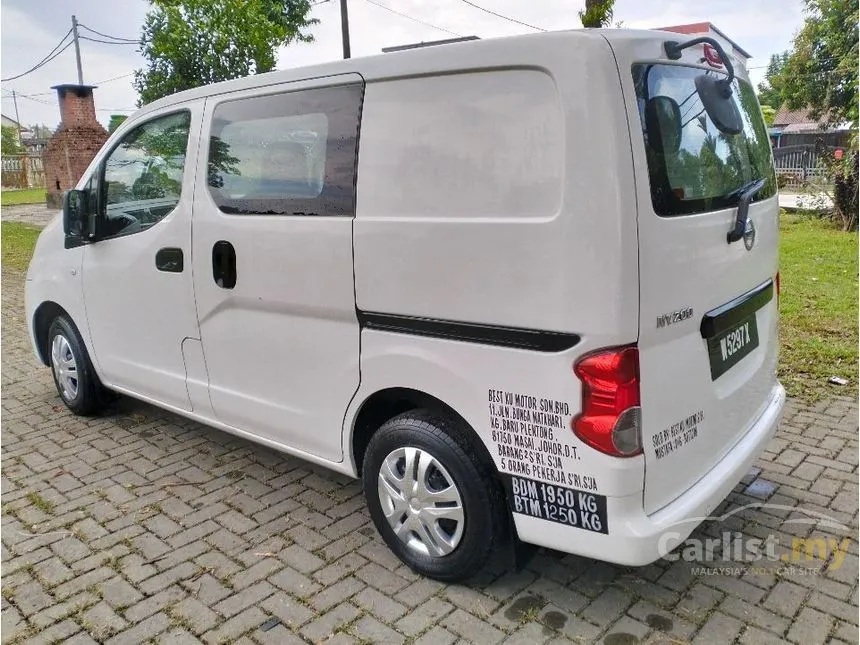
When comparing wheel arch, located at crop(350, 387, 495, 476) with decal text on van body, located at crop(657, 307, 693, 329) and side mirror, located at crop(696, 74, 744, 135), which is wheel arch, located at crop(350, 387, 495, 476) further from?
side mirror, located at crop(696, 74, 744, 135)

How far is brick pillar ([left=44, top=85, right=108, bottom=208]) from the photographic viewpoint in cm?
1744

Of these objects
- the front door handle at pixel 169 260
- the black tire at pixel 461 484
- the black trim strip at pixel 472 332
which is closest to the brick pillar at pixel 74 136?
the front door handle at pixel 169 260

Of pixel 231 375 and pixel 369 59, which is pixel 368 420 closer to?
pixel 231 375

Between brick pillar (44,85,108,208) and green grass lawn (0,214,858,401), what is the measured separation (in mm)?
7396

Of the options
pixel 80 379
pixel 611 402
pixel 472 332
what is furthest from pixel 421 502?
pixel 80 379

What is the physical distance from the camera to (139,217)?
3760mm

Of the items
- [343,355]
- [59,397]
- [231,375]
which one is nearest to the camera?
[343,355]

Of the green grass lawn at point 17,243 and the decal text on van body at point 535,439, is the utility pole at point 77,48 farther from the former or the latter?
the decal text on van body at point 535,439

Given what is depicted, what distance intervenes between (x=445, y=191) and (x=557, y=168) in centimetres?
43

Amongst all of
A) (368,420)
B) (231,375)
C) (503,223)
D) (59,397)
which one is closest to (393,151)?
(503,223)

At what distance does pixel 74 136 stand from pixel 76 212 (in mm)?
16043

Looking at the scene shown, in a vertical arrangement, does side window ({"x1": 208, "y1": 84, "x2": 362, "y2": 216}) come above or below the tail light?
above

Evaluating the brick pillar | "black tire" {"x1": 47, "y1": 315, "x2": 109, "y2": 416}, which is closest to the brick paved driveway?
"black tire" {"x1": 47, "y1": 315, "x2": 109, "y2": 416}

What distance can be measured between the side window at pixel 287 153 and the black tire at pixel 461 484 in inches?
35.0
